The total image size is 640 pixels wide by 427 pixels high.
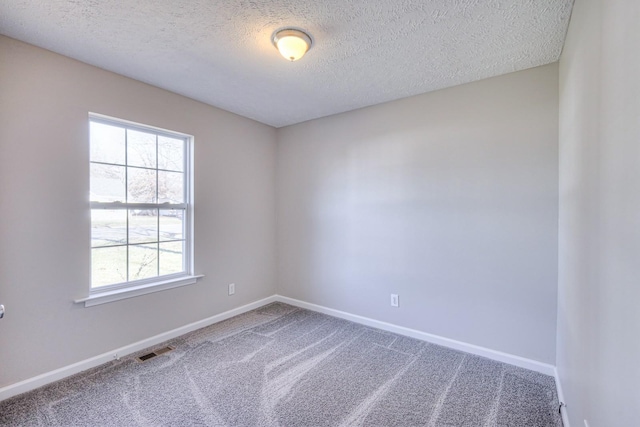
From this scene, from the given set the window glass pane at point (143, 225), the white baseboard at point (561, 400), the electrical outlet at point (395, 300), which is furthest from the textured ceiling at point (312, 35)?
the white baseboard at point (561, 400)

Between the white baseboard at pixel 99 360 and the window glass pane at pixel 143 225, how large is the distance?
94 cm

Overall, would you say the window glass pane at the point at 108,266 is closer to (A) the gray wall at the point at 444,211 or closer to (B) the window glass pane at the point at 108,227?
(B) the window glass pane at the point at 108,227

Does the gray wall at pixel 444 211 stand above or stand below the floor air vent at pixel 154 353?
above

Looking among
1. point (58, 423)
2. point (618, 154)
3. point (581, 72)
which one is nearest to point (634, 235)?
point (618, 154)

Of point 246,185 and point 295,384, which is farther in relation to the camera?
point 246,185

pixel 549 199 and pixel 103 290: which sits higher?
pixel 549 199

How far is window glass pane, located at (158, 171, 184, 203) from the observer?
2.95 meters

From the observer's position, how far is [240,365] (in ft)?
8.09

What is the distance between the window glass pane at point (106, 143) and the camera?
247cm

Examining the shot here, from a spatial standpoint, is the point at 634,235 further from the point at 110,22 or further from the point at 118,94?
the point at 118,94

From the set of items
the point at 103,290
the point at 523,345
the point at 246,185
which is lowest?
the point at 523,345

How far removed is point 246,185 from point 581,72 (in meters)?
3.19

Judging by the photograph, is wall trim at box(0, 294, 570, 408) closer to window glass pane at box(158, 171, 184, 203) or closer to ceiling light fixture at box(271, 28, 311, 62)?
window glass pane at box(158, 171, 184, 203)

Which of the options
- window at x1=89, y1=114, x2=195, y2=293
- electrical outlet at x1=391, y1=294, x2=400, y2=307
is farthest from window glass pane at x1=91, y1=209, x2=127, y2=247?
electrical outlet at x1=391, y1=294, x2=400, y2=307
